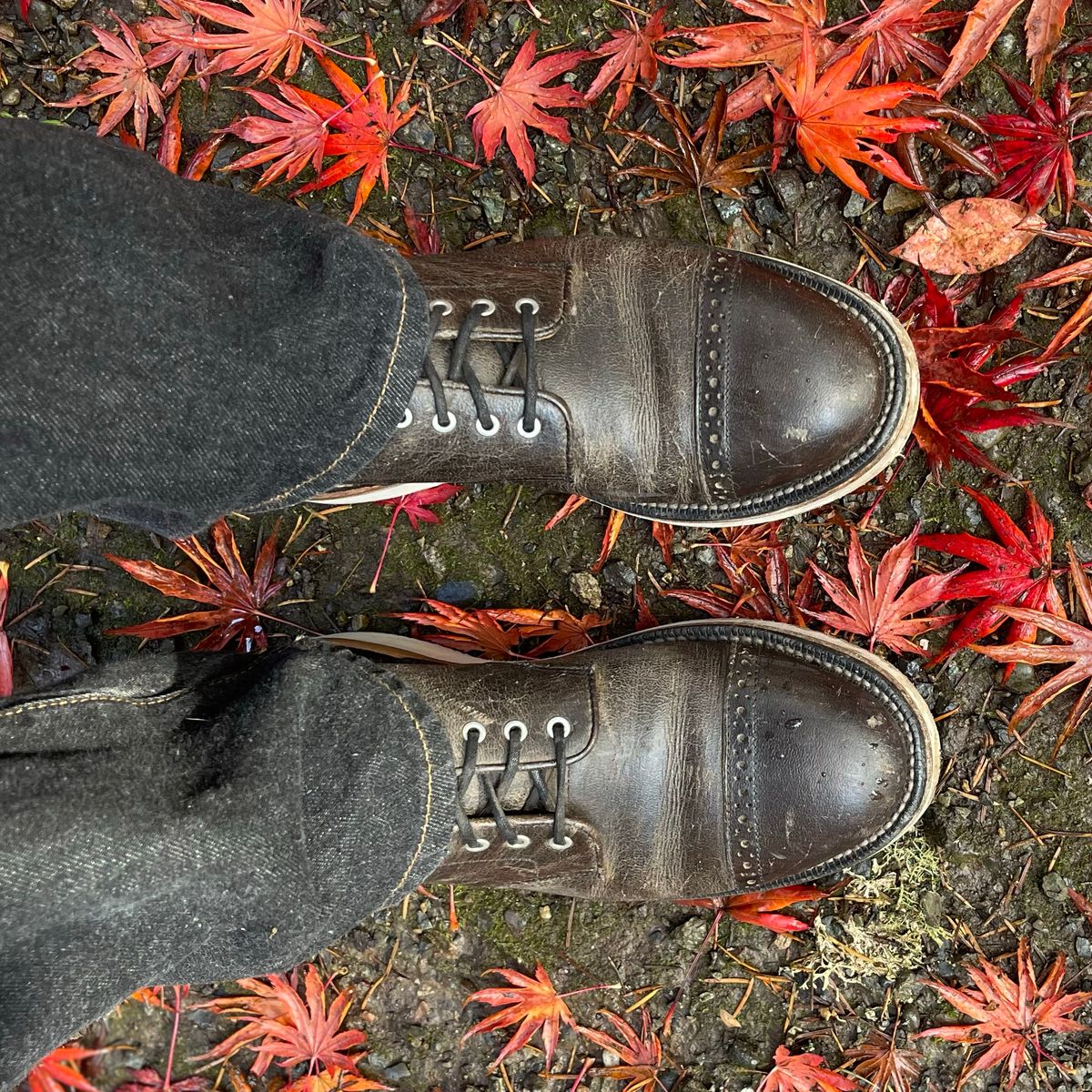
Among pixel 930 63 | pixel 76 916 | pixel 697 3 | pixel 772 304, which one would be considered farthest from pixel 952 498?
pixel 76 916

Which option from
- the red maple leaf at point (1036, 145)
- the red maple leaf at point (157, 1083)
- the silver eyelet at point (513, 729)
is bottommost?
the red maple leaf at point (157, 1083)

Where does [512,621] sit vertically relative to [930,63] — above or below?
below

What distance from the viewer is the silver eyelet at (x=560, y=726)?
5.71 ft

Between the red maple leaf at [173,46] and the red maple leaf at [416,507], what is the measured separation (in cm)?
92

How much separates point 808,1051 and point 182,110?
7.73 ft

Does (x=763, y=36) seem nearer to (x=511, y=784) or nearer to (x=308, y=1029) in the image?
(x=511, y=784)

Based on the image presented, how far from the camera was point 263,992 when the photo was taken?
1.99 meters

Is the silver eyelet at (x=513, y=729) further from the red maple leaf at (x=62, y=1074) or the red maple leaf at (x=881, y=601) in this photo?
the red maple leaf at (x=62, y=1074)

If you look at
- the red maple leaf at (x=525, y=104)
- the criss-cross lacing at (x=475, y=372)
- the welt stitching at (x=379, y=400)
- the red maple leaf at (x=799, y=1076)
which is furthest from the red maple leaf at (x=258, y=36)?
the red maple leaf at (x=799, y=1076)

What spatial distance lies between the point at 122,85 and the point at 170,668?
1196 millimetres

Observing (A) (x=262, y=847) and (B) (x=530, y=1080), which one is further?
(B) (x=530, y=1080)

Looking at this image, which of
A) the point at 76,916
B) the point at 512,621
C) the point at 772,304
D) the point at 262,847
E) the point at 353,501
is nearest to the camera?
the point at 76,916

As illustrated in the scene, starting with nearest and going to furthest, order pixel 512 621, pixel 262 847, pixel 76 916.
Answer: pixel 76 916, pixel 262 847, pixel 512 621

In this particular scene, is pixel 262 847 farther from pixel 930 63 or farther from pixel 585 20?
pixel 930 63
